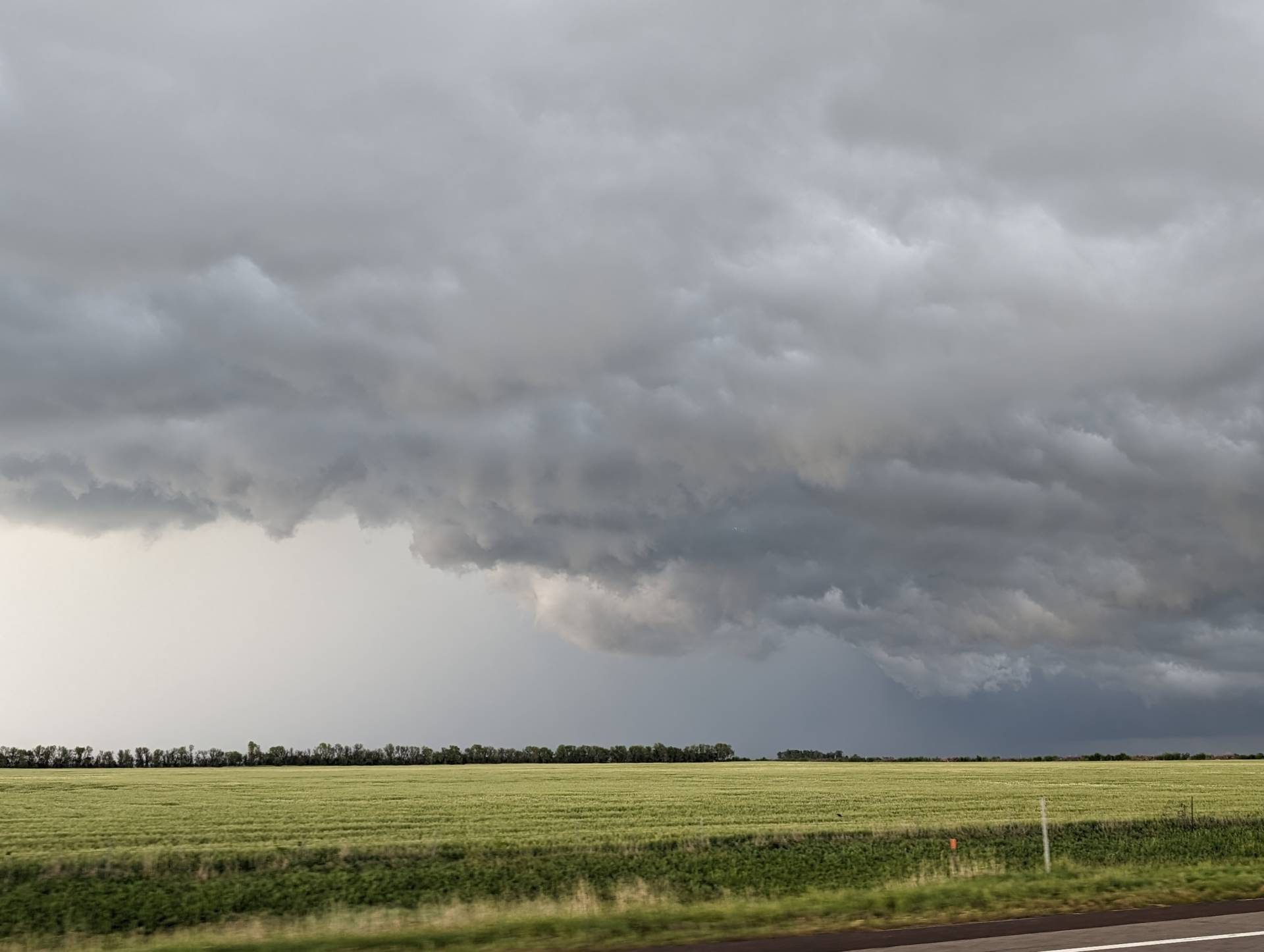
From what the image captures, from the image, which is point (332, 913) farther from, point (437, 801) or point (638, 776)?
point (638, 776)

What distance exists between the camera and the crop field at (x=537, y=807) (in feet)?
127

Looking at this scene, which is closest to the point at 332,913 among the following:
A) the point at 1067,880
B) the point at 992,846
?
the point at 1067,880

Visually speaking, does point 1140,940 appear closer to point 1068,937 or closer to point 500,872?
point 1068,937

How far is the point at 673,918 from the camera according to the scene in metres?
16.8

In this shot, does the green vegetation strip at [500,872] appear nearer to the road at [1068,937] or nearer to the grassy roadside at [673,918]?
the grassy roadside at [673,918]

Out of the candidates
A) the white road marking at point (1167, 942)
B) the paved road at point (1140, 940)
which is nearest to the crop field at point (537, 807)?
the paved road at point (1140, 940)

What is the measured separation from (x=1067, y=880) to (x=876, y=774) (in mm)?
76193

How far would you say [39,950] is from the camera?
17.7 m

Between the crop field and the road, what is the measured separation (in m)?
22.4

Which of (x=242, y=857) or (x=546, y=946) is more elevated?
(x=546, y=946)

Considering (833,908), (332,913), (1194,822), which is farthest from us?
(1194,822)

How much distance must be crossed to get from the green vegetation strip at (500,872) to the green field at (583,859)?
112 millimetres

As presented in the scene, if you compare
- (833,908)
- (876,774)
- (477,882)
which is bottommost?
(876,774)

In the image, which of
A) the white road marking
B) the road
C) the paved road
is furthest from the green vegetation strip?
the white road marking
